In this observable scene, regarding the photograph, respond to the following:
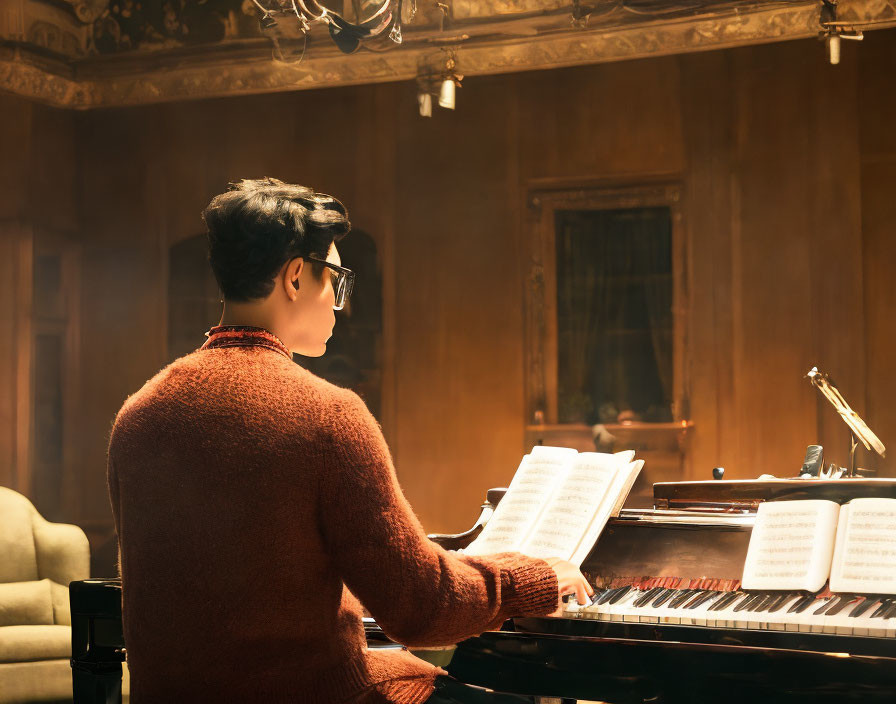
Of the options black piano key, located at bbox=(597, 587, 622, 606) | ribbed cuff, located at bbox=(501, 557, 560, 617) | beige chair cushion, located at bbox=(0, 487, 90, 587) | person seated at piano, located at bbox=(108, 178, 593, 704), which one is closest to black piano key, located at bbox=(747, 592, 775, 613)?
black piano key, located at bbox=(597, 587, 622, 606)

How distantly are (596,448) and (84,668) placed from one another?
190 inches

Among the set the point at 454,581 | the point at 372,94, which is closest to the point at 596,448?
the point at 372,94

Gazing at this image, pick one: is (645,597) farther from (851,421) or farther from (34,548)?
(34,548)

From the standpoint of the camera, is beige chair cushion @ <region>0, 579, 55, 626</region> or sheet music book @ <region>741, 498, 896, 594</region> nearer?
sheet music book @ <region>741, 498, 896, 594</region>

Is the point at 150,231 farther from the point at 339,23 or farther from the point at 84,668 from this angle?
the point at 84,668

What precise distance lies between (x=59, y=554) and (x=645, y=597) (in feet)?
12.0

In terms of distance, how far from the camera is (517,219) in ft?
23.2

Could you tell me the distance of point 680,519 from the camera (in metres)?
2.48

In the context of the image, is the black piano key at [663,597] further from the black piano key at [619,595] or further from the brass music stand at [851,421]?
the brass music stand at [851,421]

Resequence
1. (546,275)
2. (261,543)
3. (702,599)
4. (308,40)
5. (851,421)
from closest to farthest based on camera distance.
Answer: (261,543) → (702,599) → (851,421) → (546,275) → (308,40)

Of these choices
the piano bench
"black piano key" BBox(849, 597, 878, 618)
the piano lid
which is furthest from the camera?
the piano bench

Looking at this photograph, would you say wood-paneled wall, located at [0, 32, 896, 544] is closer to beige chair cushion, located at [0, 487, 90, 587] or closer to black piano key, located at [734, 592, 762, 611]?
beige chair cushion, located at [0, 487, 90, 587]

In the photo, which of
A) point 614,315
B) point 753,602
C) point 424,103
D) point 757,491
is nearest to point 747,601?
point 753,602

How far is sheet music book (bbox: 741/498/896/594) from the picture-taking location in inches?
78.0
